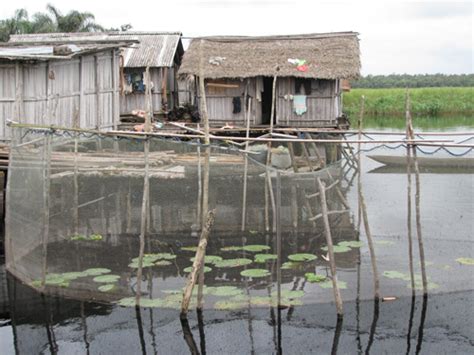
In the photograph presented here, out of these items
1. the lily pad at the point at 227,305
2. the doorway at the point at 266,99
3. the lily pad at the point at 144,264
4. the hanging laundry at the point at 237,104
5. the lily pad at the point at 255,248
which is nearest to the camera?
the lily pad at the point at 227,305

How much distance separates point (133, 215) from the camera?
9.16 metres

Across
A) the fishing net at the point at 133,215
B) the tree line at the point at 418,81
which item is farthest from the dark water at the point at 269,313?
the tree line at the point at 418,81

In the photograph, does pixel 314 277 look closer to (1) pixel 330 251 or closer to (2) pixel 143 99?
(1) pixel 330 251

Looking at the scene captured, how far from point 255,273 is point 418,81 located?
54.2m

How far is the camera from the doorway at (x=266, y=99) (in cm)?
2090

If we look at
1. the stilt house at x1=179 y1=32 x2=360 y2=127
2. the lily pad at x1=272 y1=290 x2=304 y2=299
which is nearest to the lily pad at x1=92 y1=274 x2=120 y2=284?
the lily pad at x1=272 y1=290 x2=304 y2=299

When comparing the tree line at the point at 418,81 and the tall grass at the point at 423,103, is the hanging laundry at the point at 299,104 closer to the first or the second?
the tall grass at the point at 423,103

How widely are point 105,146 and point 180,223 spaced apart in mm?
1633

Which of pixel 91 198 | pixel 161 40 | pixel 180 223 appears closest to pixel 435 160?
Result: pixel 180 223

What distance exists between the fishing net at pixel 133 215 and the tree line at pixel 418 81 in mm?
49014

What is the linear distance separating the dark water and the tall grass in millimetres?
29166

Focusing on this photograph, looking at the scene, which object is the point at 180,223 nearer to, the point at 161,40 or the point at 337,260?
the point at 337,260

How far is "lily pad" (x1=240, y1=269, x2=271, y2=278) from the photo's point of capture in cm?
863

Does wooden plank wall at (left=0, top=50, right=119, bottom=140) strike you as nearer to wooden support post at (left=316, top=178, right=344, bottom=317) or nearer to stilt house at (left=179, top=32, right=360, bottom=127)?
stilt house at (left=179, top=32, right=360, bottom=127)
